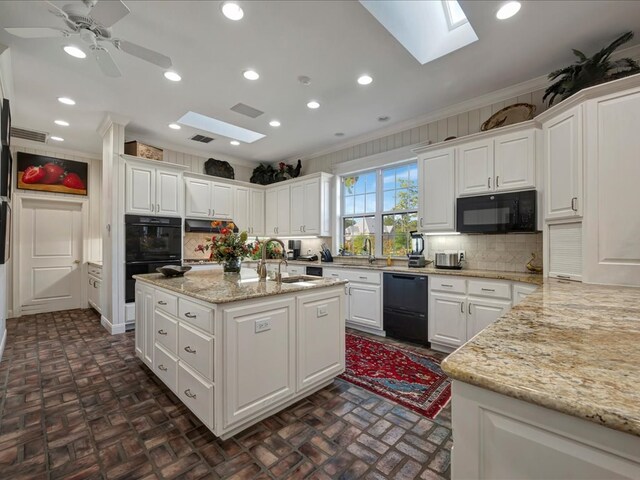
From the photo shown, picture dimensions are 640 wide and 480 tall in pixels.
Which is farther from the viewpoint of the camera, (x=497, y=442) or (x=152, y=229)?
(x=152, y=229)

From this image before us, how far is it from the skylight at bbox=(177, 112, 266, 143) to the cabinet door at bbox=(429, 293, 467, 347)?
3.70 m

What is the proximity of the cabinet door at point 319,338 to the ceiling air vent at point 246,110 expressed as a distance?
272cm

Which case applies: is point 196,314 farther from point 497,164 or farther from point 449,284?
point 497,164

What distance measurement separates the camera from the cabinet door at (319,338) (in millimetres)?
2223

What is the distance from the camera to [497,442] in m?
0.68

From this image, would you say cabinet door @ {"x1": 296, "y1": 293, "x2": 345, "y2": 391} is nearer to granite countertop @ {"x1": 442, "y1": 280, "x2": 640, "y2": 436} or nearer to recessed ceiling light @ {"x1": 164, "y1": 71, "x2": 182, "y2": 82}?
granite countertop @ {"x1": 442, "y1": 280, "x2": 640, "y2": 436}

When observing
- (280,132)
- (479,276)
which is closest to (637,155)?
(479,276)

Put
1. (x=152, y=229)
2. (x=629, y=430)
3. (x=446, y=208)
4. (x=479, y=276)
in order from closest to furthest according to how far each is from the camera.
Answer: (x=629, y=430), (x=479, y=276), (x=446, y=208), (x=152, y=229)

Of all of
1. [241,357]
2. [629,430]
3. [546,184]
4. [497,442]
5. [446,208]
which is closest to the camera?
[629,430]

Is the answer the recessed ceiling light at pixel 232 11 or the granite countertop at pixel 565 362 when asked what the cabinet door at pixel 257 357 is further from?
the recessed ceiling light at pixel 232 11

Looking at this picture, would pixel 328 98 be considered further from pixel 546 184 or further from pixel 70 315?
pixel 70 315

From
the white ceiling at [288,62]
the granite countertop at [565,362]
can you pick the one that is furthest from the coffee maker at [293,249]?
the granite countertop at [565,362]

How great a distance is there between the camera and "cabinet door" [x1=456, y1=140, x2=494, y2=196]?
3193mm

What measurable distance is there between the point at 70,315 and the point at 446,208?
20.7ft
